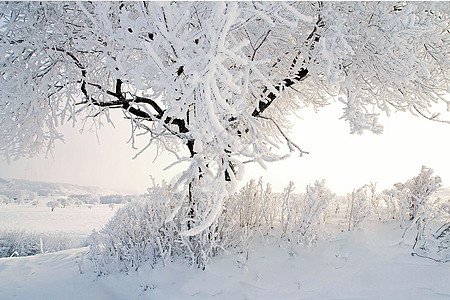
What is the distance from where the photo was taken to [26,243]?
43.9ft

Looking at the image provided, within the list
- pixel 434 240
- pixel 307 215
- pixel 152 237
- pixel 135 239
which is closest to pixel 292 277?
pixel 307 215

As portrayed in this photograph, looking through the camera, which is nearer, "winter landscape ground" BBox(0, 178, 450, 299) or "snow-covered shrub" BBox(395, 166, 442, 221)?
"winter landscape ground" BBox(0, 178, 450, 299)

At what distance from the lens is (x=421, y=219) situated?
3752mm

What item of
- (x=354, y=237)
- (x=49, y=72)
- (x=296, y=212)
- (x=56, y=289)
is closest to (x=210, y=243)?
(x=296, y=212)

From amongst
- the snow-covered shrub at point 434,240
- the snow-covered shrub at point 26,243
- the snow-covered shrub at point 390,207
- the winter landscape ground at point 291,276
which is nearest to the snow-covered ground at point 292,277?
the winter landscape ground at point 291,276

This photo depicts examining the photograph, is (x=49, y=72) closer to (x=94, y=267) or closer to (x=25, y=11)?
(x=25, y=11)

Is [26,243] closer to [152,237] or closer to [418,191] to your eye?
[152,237]

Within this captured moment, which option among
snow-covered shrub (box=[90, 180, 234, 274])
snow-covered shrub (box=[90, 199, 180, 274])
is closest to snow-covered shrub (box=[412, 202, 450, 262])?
snow-covered shrub (box=[90, 180, 234, 274])

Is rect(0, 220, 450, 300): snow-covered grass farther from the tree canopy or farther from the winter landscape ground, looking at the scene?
the tree canopy

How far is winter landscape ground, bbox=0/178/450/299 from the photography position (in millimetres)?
3199

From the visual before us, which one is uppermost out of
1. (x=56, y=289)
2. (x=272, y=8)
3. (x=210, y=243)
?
(x=272, y=8)

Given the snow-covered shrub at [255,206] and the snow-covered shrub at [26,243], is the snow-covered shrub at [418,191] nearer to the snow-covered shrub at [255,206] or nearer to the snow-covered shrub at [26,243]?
the snow-covered shrub at [255,206]

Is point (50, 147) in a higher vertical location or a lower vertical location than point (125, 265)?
higher

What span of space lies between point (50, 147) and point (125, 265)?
301 cm
